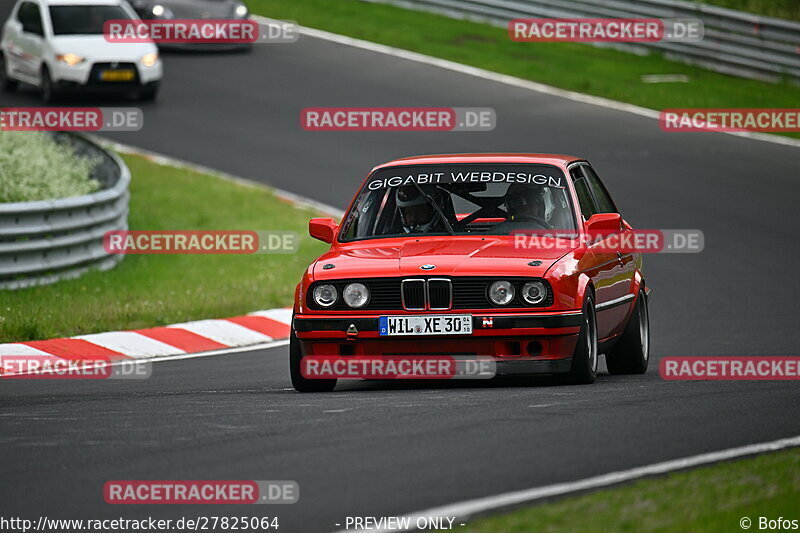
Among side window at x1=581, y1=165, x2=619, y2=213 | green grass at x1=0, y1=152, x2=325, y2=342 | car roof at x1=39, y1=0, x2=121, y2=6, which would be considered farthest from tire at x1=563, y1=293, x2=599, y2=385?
car roof at x1=39, y1=0, x2=121, y2=6

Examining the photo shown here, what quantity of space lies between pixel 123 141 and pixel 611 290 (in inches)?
577

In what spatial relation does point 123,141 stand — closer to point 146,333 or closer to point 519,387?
point 146,333

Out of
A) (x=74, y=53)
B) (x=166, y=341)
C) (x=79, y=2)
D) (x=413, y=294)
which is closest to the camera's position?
(x=413, y=294)

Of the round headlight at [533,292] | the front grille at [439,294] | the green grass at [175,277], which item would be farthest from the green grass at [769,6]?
the front grille at [439,294]

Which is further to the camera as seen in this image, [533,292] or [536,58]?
[536,58]

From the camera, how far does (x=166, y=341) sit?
1327 centimetres

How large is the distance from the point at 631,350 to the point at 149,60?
15.8 metres

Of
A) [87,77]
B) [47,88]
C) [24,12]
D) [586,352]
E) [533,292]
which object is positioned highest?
[533,292]

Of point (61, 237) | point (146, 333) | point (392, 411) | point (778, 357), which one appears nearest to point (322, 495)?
point (392, 411)

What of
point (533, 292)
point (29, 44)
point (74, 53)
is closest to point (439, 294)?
point (533, 292)

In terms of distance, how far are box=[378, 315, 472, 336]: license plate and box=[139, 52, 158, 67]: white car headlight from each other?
16.7 metres

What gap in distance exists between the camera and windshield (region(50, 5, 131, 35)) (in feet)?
83.9

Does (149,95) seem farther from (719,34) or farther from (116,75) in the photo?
(719,34)

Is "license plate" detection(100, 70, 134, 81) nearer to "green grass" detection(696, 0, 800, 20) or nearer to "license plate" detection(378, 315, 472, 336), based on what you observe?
"green grass" detection(696, 0, 800, 20)
